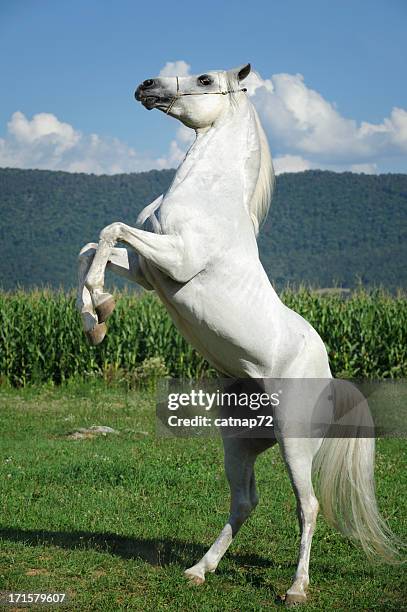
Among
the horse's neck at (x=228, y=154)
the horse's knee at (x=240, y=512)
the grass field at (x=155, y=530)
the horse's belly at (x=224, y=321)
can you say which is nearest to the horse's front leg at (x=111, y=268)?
the horse's belly at (x=224, y=321)

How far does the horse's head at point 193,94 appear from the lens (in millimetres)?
4664

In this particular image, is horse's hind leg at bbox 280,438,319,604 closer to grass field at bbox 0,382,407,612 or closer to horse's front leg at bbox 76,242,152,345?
grass field at bbox 0,382,407,612

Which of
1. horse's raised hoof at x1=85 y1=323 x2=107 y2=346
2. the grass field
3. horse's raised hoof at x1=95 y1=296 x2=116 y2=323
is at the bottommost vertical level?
the grass field

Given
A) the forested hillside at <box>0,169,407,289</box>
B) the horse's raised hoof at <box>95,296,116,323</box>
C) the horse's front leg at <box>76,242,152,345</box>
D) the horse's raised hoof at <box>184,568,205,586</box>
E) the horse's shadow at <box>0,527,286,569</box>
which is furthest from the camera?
the forested hillside at <box>0,169,407,289</box>

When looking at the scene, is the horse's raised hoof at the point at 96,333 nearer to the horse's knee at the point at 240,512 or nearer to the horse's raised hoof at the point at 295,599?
the horse's knee at the point at 240,512

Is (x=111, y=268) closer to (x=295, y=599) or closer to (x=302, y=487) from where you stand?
(x=302, y=487)

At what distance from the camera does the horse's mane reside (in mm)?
4855

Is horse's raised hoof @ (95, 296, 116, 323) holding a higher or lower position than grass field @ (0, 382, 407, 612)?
higher

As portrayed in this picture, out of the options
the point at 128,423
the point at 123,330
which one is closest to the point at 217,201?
the point at 128,423

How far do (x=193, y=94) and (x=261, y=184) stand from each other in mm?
699

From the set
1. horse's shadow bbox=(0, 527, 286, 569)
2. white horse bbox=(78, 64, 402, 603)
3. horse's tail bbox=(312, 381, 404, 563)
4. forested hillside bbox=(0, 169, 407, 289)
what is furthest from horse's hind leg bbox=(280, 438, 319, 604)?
forested hillside bbox=(0, 169, 407, 289)

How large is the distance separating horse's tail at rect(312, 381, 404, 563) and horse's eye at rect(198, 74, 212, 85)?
2154mm

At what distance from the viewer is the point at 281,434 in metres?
4.65

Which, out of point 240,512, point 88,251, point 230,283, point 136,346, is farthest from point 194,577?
point 136,346
